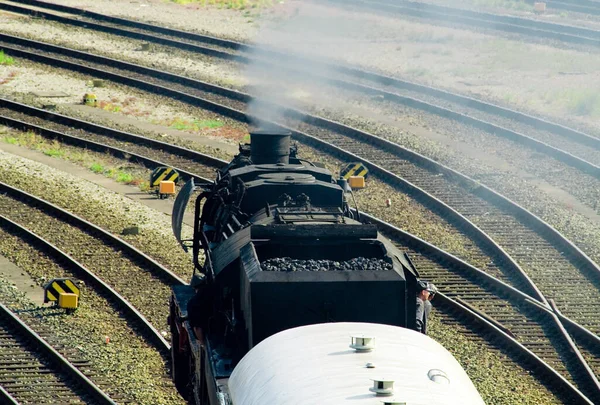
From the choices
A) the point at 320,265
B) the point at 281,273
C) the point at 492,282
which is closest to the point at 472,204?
the point at 492,282

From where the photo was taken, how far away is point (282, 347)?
27.3 feet

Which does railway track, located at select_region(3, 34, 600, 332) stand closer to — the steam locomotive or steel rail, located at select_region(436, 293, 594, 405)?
steel rail, located at select_region(436, 293, 594, 405)

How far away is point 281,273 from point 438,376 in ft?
7.96

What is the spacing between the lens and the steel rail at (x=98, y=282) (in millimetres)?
15164

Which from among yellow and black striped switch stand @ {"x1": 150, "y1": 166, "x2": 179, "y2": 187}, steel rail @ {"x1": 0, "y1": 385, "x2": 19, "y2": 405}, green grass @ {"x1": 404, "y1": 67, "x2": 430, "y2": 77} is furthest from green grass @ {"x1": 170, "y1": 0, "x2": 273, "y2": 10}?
steel rail @ {"x1": 0, "y1": 385, "x2": 19, "y2": 405}

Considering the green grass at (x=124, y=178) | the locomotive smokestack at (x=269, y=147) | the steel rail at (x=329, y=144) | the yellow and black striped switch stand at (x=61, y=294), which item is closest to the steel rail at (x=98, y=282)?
the yellow and black striped switch stand at (x=61, y=294)

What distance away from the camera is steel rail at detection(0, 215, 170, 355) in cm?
1516

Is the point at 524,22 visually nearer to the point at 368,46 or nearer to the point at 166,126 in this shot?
the point at 368,46

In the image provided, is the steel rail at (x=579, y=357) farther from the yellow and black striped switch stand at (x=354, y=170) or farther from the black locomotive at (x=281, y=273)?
the yellow and black striped switch stand at (x=354, y=170)

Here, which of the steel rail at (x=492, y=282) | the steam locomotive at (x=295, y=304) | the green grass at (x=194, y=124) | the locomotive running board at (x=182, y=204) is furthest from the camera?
the green grass at (x=194, y=124)

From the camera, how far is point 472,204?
846 inches

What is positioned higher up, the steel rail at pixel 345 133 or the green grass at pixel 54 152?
the steel rail at pixel 345 133

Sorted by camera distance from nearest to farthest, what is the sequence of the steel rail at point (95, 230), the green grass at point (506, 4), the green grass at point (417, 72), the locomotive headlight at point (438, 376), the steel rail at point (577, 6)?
the locomotive headlight at point (438, 376) < the steel rail at point (95, 230) < the green grass at point (417, 72) < the steel rail at point (577, 6) < the green grass at point (506, 4)

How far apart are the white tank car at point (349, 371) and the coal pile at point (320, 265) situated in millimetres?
1291
